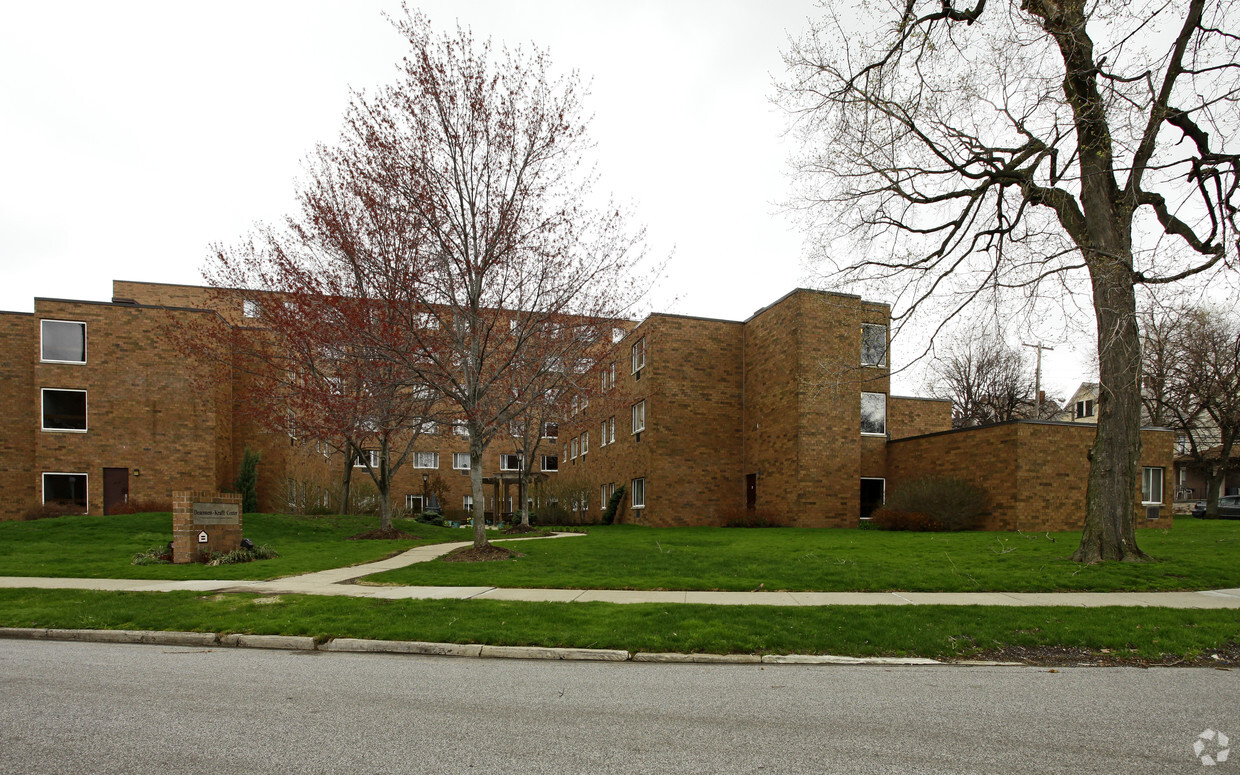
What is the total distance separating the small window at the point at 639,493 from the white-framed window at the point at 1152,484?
17598 millimetres

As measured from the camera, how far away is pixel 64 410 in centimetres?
2750

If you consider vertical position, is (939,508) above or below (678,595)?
below

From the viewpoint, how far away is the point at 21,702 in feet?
18.3

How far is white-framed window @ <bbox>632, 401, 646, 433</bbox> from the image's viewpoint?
3116 centimetres

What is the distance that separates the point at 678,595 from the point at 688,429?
18950 mm

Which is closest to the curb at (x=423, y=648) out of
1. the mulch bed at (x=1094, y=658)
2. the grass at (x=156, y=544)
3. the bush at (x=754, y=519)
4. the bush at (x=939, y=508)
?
the mulch bed at (x=1094, y=658)

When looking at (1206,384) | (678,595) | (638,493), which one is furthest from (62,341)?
(1206,384)

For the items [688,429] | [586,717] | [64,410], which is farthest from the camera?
[688,429]

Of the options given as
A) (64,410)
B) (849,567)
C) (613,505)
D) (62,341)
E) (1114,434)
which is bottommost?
(613,505)

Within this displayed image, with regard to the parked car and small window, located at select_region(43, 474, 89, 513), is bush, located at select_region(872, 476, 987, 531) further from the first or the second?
small window, located at select_region(43, 474, 89, 513)

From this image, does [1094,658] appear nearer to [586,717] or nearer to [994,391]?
[586,717]

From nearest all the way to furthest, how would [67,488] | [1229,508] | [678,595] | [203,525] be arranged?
1. [678,595]
2. [203,525]
3. [67,488]
4. [1229,508]

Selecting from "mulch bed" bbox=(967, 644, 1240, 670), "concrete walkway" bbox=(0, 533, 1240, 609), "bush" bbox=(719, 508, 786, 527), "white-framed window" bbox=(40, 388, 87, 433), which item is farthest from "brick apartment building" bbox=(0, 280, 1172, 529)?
"mulch bed" bbox=(967, 644, 1240, 670)

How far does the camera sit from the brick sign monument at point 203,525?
1485 centimetres
